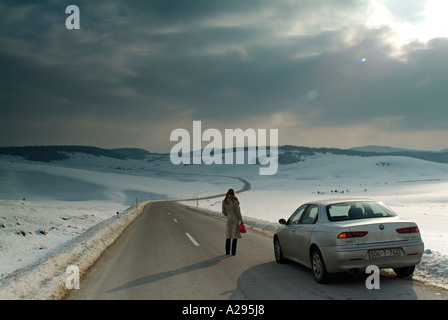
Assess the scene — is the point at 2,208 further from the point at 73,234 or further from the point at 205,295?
the point at 205,295

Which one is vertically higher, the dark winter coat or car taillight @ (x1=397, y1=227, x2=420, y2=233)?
car taillight @ (x1=397, y1=227, x2=420, y2=233)

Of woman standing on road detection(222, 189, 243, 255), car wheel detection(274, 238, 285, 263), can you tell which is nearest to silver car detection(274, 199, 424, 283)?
car wheel detection(274, 238, 285, 263)

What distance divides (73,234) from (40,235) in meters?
2.11

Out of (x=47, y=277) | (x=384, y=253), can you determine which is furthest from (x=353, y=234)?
(x=47, y=277)

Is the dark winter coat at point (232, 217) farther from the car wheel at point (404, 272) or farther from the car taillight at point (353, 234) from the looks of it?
the car wheel at point (404, 272)

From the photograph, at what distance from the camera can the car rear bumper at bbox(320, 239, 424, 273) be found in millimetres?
6137

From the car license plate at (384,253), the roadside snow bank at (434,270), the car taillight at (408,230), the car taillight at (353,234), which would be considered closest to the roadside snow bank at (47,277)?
the car taillight at (353,234)

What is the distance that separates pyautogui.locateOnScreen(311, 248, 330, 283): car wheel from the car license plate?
876 millimetres

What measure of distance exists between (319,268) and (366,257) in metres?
0.92

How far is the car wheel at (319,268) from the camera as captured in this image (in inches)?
255

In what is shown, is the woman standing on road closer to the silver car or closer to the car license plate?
the silver car

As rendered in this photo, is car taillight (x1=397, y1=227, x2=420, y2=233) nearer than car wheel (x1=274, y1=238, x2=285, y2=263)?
A: Yes
